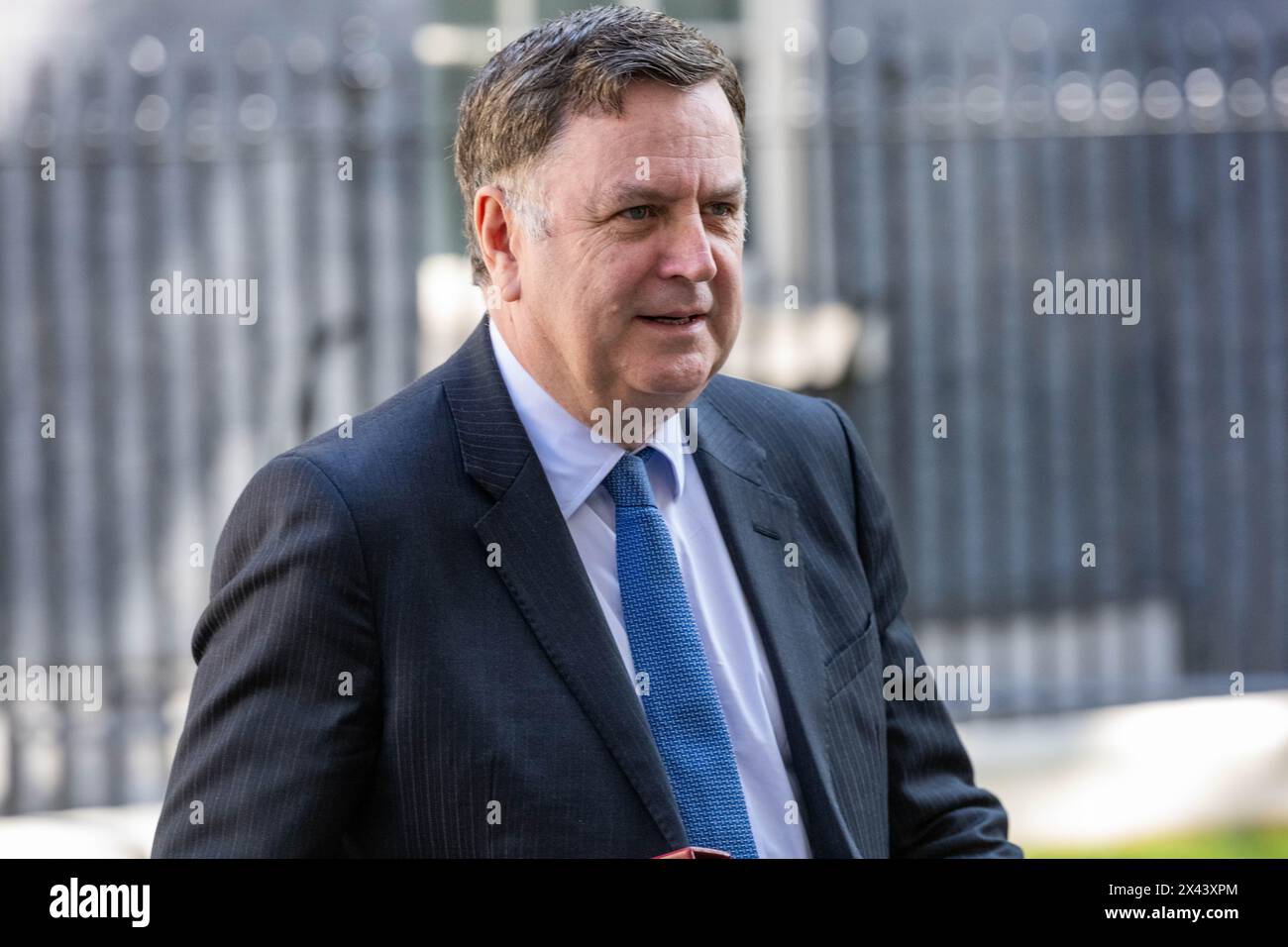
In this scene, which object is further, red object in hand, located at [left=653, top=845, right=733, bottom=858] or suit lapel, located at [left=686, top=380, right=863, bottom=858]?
suit lapel, located at [left=686, top=380, right=863, bottom=858]

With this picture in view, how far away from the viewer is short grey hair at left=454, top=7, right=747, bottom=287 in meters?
1.72

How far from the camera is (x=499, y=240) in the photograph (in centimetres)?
189

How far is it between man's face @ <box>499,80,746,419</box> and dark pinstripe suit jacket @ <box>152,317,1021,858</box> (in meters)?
0.13

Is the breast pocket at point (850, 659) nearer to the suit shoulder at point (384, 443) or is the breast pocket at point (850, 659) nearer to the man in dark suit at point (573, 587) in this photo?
the man in dark suit at point (573, 587)

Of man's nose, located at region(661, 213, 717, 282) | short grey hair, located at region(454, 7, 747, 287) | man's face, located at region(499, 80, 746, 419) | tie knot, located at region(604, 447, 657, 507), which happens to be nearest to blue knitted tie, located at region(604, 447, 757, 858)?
tie knot, located at region(604, 447, 657, 507)

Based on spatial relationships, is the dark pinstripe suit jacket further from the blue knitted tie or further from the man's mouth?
the man's mouth

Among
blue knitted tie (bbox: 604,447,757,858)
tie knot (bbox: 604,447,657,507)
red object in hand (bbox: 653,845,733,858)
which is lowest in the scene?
red object in hand (bbox: 653,845,733,858)

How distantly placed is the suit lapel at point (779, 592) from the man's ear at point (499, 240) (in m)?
0.31

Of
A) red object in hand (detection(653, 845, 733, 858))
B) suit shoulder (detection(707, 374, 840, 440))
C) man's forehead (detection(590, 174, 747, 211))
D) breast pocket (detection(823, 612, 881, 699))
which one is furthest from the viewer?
suit shoulder (detection(707, 374, 840, 440))

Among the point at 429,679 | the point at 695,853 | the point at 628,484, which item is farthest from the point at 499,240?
the point at 695,853

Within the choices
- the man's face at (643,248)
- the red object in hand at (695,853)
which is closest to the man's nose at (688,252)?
the man's face at (643,248)

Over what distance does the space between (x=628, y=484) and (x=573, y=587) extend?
0.17 metres

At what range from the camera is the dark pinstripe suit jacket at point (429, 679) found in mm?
1595
